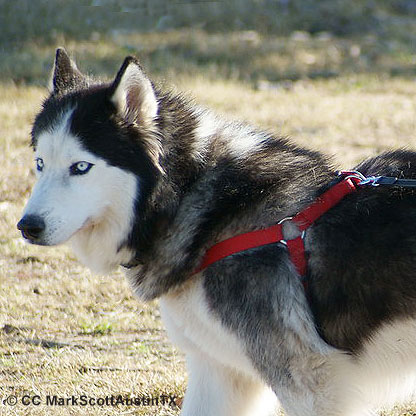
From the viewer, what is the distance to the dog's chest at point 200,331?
9.62 feet

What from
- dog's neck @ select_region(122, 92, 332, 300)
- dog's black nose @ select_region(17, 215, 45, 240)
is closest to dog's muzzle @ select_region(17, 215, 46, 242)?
dog's black nose @ select_region(17, 215, 45, 240)

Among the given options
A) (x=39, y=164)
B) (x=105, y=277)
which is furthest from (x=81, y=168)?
(x=105, y=277)

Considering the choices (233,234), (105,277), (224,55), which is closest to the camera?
(233,234)

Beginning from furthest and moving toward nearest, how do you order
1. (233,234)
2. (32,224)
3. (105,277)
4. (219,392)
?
(105,277) → (219,392) → (233,234) → (32,224)

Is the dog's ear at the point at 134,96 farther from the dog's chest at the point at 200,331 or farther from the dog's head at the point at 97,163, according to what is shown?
the dog's chest at the point at 200,331

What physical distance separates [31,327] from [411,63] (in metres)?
8.74

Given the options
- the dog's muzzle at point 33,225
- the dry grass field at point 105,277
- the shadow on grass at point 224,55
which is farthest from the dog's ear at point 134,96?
the shadow on grass at point 224,55

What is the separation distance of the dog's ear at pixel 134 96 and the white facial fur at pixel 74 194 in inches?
8.2

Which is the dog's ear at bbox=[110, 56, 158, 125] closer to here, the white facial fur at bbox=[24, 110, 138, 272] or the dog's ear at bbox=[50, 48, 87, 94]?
the white facial fur at bbox=[24, 110, 138, 272]

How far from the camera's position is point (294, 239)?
2920mm

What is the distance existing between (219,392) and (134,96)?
4.21 feet

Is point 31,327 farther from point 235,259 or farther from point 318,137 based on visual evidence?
point 318,137

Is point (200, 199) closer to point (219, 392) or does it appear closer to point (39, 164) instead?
point (39, 164)

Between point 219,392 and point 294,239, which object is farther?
point 219,392
